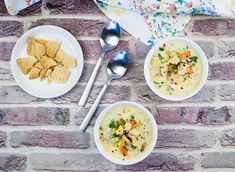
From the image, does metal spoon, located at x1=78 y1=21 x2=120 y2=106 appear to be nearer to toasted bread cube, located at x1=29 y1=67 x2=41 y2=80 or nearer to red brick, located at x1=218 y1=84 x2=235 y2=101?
toasted bread cube, located at x1=29 y1=67 x2=41 y2=80

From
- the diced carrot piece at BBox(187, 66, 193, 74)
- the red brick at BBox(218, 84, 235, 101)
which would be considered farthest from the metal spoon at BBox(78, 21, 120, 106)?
the red brick at BBox(218, 84, 235, 101)

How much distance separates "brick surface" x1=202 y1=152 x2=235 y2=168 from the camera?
140 cm

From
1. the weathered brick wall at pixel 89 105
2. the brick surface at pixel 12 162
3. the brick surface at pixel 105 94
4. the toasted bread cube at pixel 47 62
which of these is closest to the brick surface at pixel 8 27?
the weathered brick wall at pixel 89 105

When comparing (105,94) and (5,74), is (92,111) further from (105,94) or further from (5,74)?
(5,74)

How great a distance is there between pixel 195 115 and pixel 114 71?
0.82 ft

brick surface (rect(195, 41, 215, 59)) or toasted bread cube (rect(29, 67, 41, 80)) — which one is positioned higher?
brick surface (rect(195, 41, 215, 59))

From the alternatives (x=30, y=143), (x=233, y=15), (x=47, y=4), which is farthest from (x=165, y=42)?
(x=30, y=143)

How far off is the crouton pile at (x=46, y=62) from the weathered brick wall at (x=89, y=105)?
48 mm

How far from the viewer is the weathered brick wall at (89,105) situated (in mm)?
1376

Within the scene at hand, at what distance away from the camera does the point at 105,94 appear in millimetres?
1379

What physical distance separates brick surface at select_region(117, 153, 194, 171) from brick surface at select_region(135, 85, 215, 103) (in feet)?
0.49

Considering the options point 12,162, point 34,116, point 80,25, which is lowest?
point 12,162

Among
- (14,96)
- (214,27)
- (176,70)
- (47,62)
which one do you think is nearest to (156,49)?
(176,70)

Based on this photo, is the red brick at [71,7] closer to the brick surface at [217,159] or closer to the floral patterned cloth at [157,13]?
the floral patterned cloth at [157,13]
